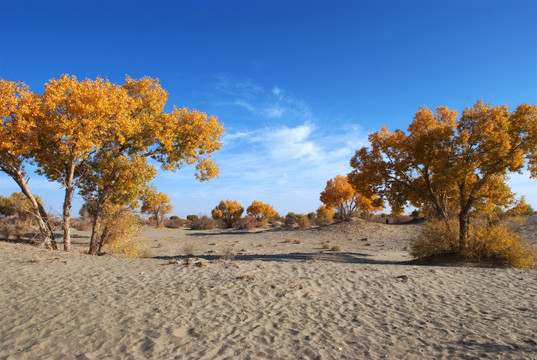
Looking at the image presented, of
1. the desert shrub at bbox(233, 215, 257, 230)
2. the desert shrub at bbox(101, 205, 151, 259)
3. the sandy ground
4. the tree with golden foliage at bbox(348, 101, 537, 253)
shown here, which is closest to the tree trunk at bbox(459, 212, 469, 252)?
the tree with golden foliage at bbox(348, 101, 537, 253)

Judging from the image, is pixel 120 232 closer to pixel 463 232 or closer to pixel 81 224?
pixel 463 232

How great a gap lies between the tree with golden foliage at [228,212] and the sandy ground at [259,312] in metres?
43.3

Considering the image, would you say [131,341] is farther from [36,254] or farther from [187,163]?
[187,163]

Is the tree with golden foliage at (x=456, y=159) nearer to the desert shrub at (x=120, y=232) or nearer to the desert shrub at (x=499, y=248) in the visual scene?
the desert shrub at (x=499, y=248)

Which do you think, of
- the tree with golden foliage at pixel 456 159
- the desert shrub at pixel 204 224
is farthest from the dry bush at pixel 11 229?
the desert shrub at pixel 204 224

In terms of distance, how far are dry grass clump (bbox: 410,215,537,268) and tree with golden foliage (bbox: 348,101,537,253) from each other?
0.28 metres

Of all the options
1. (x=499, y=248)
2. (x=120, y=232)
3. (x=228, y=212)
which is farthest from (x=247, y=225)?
(x=499, y=248)

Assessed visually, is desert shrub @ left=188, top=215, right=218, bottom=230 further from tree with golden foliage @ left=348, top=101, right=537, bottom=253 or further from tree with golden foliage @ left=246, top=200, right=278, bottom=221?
tree with golden foliage @ left=348, top=101, right=537, bottom=253

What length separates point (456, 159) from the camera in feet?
44.8

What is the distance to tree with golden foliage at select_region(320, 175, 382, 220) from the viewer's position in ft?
141

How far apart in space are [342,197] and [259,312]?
3821cm

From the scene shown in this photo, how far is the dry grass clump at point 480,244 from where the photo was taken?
1248 cm

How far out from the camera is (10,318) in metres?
6.23

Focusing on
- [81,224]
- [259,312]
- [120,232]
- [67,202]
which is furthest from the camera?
[81,224]
